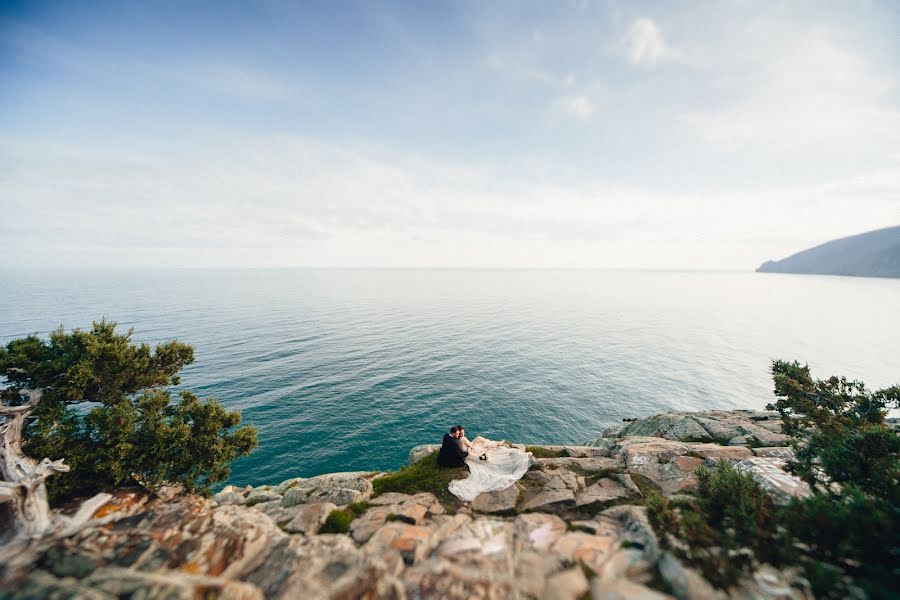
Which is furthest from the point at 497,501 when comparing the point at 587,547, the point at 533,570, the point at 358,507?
the point at 358,507

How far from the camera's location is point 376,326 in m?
81.9

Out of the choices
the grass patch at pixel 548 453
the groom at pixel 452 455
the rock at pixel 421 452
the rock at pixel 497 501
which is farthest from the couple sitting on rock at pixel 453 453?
the grass patch at pixel 548 453

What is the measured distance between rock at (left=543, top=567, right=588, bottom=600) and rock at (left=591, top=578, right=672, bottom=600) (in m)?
0.26

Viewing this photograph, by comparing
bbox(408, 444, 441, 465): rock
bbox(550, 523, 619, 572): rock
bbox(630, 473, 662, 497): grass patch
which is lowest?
bbox(408, 444, 441, 465): rock

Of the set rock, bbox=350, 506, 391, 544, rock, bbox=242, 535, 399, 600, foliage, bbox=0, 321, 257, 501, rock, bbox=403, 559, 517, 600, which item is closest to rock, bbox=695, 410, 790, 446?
rock, bbox=403, 559, 517, 600

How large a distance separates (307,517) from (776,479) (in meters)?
18.1

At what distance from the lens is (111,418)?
46.0 feet

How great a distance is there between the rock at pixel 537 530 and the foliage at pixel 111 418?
16055 mm

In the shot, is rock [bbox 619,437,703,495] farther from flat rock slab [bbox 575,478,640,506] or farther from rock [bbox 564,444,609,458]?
flat rock slab [bbox 575,478,640,506]

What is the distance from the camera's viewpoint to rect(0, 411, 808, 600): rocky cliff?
708 cm

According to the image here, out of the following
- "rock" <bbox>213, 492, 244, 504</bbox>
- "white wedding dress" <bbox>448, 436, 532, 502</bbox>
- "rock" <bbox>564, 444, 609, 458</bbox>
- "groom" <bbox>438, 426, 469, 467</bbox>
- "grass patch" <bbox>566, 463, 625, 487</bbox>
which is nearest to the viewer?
"white wedding dress" <bbox>448, 436, 532, 502</bbox>

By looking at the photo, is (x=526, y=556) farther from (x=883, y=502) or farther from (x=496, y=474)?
(x=883, y=502)

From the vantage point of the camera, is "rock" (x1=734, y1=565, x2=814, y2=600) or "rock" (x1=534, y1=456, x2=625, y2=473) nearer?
"rock" (x1=734, y1=565, x2=814, y2=600)

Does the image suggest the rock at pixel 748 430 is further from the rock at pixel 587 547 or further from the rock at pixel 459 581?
the rock at pixel 459 581
